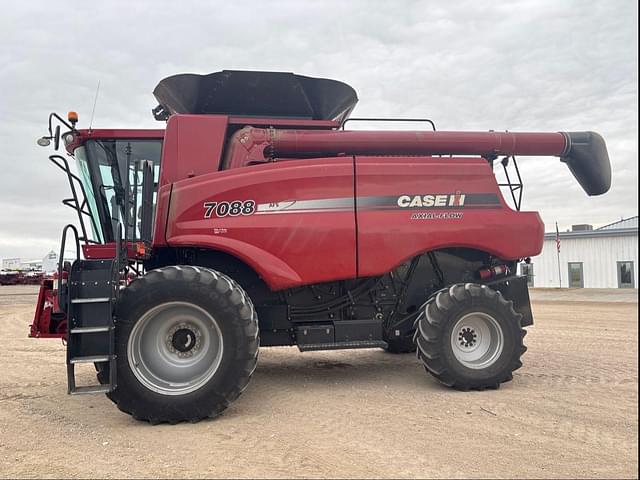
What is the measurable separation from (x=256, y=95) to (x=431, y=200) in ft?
7.53

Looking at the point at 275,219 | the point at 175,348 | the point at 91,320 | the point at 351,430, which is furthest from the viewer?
the point at 275,219

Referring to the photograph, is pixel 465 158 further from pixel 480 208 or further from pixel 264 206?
pixel 264 206

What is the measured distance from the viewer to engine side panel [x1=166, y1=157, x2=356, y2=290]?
16.2ft

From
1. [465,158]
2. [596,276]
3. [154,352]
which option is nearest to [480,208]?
[465,158]

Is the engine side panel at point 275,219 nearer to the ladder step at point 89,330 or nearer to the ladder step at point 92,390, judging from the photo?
the ladder step at point 89,330

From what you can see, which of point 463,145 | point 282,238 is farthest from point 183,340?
point 463,145

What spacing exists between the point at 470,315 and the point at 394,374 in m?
1.33

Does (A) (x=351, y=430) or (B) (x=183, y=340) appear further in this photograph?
(B) (x=183, y=340)

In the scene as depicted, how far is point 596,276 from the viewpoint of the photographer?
988 inches

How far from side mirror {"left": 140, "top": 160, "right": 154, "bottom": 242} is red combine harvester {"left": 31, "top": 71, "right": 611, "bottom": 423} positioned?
16 millimetres

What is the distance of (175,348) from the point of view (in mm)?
4555

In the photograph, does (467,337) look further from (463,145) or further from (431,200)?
(463,145)

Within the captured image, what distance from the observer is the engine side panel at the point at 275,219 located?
4.93 metres

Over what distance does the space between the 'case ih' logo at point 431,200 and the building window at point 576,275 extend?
935 inches
